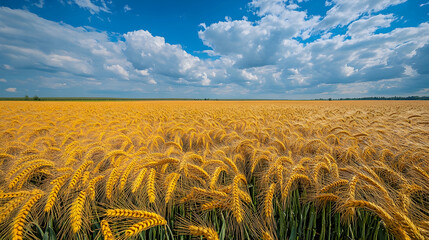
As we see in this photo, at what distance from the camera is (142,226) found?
1107 mm

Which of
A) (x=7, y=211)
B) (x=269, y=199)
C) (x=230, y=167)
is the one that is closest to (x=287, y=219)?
(x=269, y=199)

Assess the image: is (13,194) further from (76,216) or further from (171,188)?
(171,188)

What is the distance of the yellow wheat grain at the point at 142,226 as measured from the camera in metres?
1.03

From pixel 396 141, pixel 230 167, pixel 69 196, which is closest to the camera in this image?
pixel 69 196

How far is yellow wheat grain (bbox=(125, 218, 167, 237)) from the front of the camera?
1.03m

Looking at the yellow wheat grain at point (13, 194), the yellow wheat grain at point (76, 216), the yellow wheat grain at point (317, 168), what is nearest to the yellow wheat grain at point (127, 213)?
the yellow wheat grain at point (76, 216)

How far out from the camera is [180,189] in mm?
1812

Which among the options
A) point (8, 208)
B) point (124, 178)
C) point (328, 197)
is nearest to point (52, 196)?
point (8, 208)

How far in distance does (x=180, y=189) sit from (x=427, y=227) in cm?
209

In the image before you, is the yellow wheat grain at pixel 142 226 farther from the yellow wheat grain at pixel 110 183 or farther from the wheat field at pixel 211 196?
the yellow wheat grain at pixel 110 183

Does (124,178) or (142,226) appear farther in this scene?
(124,178)

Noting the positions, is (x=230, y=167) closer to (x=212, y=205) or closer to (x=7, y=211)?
(x=212, y=205)

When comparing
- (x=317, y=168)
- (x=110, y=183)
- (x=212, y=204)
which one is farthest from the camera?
(x=317, y=168)

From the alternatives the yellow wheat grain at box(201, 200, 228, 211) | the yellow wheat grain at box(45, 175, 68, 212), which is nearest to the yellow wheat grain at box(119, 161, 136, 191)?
the yellow wheat grain at box(45, 175, 68, 212)
